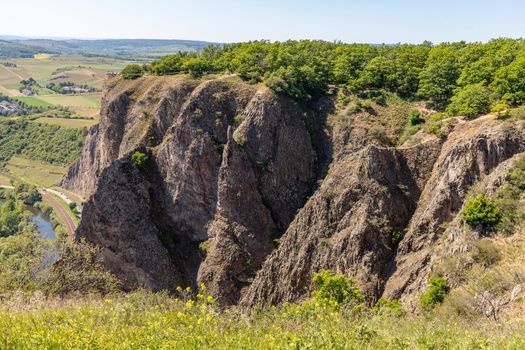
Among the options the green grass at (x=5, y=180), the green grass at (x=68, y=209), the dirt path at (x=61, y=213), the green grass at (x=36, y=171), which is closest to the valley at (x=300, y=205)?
the dirt path at (x=61, y=213)

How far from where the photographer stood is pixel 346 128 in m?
58.8

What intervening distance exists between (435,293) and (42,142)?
171890 millimetres

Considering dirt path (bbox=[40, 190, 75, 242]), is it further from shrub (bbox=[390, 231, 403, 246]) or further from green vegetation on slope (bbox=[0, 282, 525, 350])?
green vegetation on slope (bbox=[0, 282, 525, 350])

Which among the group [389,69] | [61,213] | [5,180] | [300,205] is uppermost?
[389,69]

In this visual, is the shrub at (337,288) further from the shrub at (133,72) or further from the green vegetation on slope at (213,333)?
the shrub at (133,72)

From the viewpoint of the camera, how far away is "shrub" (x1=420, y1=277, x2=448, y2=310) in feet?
98.0

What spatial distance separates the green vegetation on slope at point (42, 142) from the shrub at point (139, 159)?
105 meters

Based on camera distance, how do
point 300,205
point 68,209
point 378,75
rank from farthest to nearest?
point 68,209 → point 378,75 → point 300,205

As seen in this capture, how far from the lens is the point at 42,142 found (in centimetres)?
16512

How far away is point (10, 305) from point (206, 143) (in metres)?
42.7

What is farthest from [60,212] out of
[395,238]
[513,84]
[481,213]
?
[513,84]

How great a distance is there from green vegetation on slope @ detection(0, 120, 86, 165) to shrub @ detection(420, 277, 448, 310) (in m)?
151

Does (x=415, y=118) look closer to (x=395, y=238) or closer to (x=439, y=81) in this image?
(x=439, y=81)

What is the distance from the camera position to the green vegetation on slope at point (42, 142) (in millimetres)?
157625
